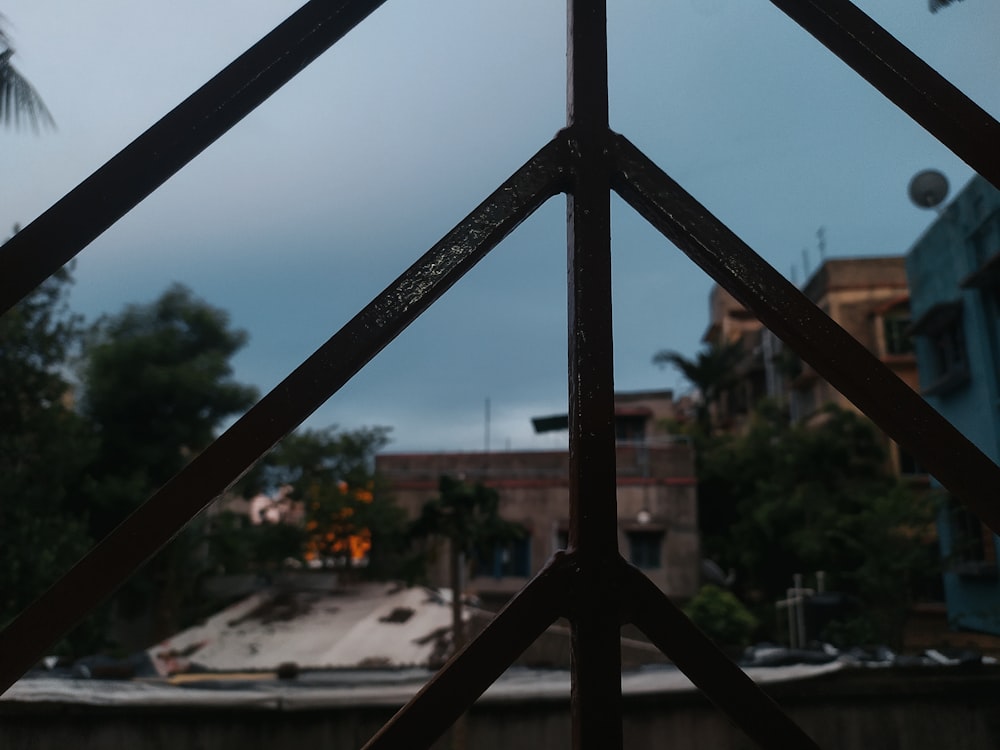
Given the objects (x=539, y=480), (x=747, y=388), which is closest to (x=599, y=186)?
(x=539, y=480)

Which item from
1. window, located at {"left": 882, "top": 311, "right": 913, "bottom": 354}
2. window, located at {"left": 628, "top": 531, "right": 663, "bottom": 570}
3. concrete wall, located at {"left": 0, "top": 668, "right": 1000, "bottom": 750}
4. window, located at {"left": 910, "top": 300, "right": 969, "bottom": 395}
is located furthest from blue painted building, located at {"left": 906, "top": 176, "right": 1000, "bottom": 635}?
window, located at {"left": 882, "top": 311, "right": 913, "bottom": 354}

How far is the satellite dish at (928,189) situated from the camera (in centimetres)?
1129

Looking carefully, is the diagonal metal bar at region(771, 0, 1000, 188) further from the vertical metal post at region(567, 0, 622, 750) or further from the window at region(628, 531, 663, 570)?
the window at region(628, 531, 663, 570)

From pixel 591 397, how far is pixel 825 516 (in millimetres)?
18286

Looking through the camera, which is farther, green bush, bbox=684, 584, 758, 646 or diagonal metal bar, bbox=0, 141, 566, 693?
Answer: green bush, bbox=684, 584, 758, 646

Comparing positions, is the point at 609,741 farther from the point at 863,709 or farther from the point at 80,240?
the point at 863,709

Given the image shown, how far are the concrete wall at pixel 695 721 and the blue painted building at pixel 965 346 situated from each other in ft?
10.3

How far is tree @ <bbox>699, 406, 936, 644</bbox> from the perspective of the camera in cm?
1336

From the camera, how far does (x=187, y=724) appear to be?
6.71 metres

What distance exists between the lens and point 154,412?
16047 millimetres

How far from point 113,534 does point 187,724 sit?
6.55 meters

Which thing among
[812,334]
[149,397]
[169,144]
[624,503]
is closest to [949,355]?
[624,503]

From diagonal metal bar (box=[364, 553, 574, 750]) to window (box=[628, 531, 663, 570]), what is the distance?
17.7 meters

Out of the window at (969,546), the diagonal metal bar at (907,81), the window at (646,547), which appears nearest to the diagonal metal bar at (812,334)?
the diagonal metal bar at (907,81)
